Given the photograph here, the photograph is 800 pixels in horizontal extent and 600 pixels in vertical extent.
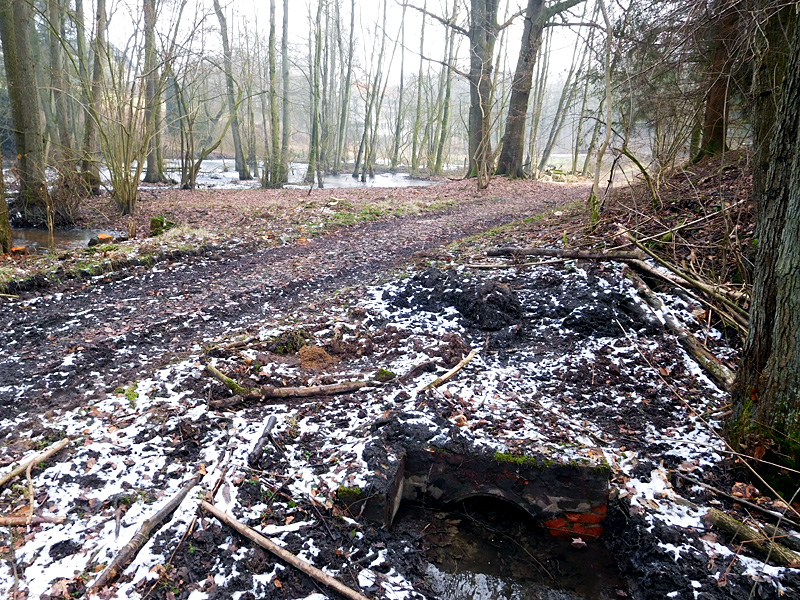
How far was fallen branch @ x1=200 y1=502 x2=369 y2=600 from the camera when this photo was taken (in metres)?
2.70

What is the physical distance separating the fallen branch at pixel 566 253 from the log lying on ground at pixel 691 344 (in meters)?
0.34

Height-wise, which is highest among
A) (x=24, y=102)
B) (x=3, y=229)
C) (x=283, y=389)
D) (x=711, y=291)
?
(x=24, y=102)

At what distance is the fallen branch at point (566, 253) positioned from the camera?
5859mm

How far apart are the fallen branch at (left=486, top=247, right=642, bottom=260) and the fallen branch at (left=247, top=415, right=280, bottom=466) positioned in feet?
14.1

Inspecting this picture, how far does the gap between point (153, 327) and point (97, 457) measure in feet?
7.44

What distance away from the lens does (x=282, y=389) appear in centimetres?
436

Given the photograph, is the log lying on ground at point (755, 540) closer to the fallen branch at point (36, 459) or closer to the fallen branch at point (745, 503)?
the fallen branch at point (745, 503)

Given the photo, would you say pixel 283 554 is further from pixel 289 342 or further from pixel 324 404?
pixel 289 342

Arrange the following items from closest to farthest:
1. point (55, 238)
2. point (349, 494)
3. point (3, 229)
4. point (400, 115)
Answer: point (349, 494)
point (3, 229)
point (55, 238)
point (400, 115)

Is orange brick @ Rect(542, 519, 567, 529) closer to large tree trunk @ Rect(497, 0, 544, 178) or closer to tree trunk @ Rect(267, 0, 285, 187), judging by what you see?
large tree trunk @ Rect(497, 0, 544, 178)

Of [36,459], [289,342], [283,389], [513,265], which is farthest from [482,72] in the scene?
[36,459]

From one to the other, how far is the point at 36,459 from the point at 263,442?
1510mm

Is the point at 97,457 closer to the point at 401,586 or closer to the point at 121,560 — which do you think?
the point at 121,560

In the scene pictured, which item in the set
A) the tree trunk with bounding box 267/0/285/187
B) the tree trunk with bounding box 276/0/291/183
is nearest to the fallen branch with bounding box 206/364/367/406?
the tree trunk with bounding box 267/0/285/187
